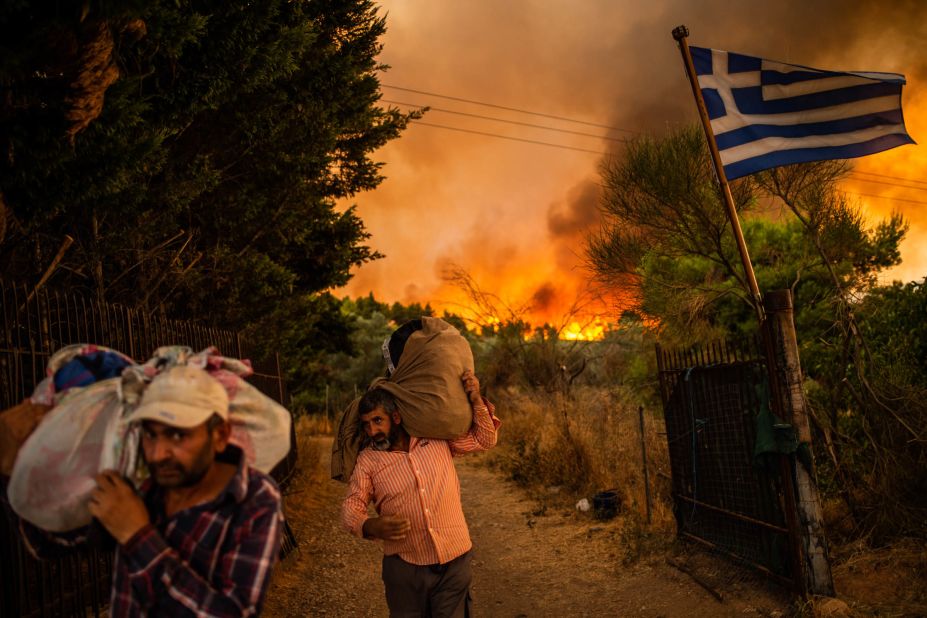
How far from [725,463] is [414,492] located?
4.22 meters

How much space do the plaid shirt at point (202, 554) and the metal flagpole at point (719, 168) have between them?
499 cm

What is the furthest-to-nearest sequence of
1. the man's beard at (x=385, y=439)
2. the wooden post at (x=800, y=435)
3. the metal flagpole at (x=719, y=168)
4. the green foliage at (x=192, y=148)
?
the metal flagpole at (x=719, y=168), the wooden post at (x=800, y=435), the green foliage at (x=192, y=148), the man's beard at (x=385, y=439)

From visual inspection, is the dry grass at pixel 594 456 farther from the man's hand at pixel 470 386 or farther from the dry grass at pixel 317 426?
the dry grass at pixel 317 426

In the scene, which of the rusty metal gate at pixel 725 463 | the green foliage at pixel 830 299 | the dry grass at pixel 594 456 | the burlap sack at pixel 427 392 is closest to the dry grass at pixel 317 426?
the dry grass at pixel 594 456

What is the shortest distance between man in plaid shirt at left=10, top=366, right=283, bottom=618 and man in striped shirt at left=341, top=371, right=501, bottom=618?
1.54 m

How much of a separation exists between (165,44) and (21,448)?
4.01 meters

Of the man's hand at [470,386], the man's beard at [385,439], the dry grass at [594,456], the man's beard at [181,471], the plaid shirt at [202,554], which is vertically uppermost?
the man's hand at [470,386]

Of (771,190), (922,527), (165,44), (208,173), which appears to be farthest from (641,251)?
(165,44)

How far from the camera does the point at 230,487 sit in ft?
6.33

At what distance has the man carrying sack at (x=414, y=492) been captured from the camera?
11.7 feet

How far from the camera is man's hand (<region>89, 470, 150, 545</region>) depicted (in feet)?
5.89

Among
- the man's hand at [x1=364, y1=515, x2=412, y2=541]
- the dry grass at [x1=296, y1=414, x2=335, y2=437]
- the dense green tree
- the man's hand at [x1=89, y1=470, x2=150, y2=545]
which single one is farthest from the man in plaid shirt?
the dry grass at [x1=296, y1=414, x2=335, y2=437]

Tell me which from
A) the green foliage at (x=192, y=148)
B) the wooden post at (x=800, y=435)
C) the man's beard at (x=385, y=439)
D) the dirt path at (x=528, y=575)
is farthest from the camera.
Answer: the dirt path at (x=528, y=575)

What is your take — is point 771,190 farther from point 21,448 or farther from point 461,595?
point 21,448
